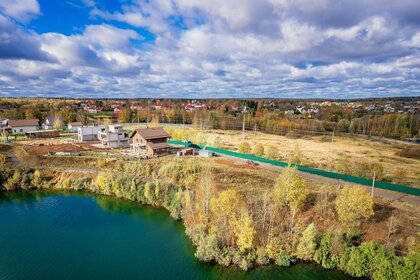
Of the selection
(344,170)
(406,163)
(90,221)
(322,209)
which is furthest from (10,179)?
(406,163)

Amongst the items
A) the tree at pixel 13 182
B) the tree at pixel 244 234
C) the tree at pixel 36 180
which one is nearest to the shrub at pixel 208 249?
the tree at pixel 244 234

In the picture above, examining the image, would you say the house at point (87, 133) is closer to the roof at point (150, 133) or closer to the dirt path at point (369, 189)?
the roof at point (150, 133)

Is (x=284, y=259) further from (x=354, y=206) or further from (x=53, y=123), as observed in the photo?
(x=53, y=123)

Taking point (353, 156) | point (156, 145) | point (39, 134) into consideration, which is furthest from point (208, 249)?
point (39, 134)

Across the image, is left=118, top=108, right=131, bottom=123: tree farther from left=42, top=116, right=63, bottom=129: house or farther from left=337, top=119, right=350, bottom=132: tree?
left=337, top=119, right=350, bottom=132: tree

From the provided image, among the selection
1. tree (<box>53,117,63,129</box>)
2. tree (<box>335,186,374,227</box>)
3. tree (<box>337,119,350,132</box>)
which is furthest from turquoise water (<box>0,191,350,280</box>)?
tree (<box>337,119,350,132</box>)

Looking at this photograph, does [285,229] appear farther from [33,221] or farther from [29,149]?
[29,149]

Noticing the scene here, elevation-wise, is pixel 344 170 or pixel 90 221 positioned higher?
pixel 344 170
